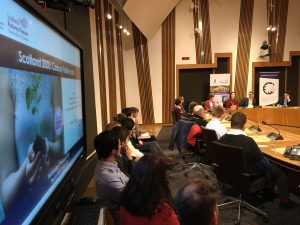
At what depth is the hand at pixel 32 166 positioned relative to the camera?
1089 mm

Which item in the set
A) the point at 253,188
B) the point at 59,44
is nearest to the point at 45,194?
the point at 59,44

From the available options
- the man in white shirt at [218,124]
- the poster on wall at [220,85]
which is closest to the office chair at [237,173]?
the man in white shirt at [218,124]

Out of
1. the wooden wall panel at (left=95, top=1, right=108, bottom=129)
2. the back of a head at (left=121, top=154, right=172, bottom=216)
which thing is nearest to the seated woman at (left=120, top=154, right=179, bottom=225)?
the back of a head at (left=121, top=154, right=172, bottom=216)

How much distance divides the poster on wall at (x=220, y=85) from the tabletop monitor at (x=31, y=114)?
922 centimetres

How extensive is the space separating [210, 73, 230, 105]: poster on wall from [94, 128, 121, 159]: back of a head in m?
8.86

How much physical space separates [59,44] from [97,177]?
0.98 metres

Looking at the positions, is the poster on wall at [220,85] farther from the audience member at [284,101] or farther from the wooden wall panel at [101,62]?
the wooden wall panel at [101,62]

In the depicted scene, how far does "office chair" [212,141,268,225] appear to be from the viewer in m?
2.81

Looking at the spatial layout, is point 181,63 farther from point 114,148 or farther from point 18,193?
point 18,193

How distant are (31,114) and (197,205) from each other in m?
0.88

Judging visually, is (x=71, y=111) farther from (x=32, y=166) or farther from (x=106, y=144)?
(x=32, y=166)

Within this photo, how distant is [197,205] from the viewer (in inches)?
54.1

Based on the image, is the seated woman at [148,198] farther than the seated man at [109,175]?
No

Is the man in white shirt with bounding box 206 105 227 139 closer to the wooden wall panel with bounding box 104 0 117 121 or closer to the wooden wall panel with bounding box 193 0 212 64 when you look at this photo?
the wooden wall panel with bounding box 104 0 117 121
